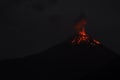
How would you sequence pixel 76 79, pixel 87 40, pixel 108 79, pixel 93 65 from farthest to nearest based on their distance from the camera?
pixel 93 65 < pixel 87 40 < pixel 76 79 < pixel 108 79

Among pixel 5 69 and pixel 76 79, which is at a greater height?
pixel 5 69

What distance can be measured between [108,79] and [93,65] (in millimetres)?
112911

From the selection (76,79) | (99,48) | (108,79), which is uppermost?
(99,48)

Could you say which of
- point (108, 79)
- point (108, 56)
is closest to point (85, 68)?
point (108, 56)

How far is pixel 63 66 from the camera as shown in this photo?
627 ft

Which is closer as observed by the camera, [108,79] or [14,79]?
[108,79]

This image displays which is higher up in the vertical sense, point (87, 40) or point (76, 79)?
point (87, 40)

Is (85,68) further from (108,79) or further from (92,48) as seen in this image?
(108,79)

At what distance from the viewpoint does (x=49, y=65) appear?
192 metres

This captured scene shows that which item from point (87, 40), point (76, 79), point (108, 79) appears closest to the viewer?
point (108, 79)

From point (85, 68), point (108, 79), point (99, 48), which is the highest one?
point (99, 48)

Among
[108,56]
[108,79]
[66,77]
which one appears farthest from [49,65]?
[108,79]

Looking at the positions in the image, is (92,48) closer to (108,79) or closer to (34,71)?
(34,71)

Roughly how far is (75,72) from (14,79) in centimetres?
3438
